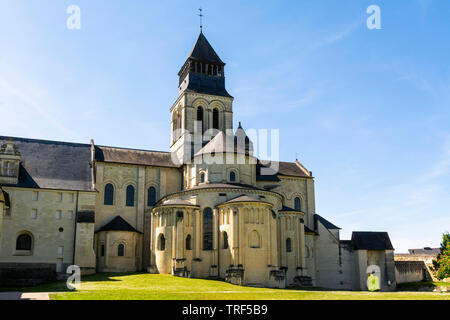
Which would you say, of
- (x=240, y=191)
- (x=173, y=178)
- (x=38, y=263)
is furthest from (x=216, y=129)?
(x=38, y=263)

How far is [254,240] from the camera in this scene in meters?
44.4

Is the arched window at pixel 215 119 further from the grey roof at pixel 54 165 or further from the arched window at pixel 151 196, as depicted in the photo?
the grey roof at pixel 54 165

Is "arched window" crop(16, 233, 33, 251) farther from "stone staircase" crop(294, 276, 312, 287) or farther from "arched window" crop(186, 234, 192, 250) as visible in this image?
"stone staircase" crop(294, 276, 312, 287)

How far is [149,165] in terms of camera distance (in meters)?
56.4

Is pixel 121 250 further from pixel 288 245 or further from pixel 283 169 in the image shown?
pixel 283 169

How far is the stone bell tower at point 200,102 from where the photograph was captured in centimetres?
6172

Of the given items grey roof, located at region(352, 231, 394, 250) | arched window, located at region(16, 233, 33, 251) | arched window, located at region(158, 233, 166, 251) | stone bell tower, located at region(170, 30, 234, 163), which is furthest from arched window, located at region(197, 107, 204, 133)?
arched window, located at region(16, 233, 33, 251)

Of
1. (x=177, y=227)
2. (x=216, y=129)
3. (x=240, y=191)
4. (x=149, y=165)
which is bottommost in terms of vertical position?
(x=177, y=227)

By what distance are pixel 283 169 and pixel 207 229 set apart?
804 inches

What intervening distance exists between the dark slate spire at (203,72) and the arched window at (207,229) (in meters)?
22.4

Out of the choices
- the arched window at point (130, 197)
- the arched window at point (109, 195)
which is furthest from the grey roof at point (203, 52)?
the arched window at point (109, 195)
